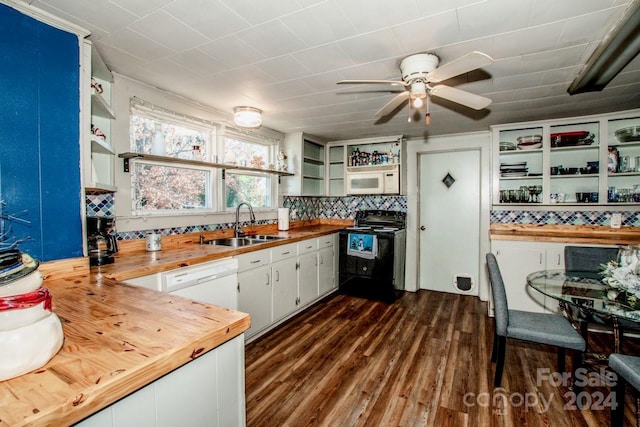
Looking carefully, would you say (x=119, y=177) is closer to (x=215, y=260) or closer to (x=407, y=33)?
(x=215, y=260)

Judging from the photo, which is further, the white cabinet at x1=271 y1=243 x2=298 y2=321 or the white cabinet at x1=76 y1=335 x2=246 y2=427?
the white cabinet at x1=271 y1=243 x2=298 y2=321

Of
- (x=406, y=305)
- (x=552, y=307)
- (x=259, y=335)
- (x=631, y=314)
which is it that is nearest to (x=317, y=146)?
→ (x=406, y=305)

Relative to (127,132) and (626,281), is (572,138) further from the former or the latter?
(127,132)

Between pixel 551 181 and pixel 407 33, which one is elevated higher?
pixel 407 33

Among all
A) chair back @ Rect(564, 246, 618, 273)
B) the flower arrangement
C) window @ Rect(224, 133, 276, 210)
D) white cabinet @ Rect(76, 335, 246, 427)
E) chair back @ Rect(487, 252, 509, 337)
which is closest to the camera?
white cabinet @ Rect(76, 335, 246, 427)

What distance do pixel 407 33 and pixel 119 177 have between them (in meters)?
2.33

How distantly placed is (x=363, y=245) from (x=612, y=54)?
2829 millimetres

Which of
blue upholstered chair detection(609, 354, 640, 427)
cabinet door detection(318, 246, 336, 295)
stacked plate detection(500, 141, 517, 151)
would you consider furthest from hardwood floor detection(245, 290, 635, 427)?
stacked plate detection(500, 141, 517, 151)

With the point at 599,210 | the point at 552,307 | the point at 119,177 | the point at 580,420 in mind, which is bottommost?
the point at 580,420

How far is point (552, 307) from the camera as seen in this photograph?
10.3 feet

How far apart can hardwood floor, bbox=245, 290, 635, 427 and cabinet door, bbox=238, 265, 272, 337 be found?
0.57 feet

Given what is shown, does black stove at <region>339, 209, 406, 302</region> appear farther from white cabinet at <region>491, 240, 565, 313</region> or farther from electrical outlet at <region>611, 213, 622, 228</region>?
electrical outlet at <region>611, 213, 622, 228</region>

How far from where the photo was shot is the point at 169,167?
2865 millimetres

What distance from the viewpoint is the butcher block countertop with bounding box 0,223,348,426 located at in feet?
2.19
